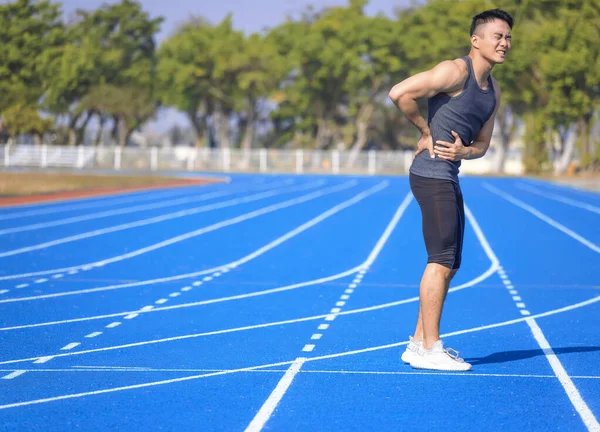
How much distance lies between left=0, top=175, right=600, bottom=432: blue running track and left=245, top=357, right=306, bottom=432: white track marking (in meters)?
0.02

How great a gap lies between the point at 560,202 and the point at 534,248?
53.6 feet

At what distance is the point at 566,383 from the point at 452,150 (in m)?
1.52

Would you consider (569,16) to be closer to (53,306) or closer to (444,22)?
(444,22)

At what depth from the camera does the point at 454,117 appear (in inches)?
254

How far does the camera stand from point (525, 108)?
76.9m

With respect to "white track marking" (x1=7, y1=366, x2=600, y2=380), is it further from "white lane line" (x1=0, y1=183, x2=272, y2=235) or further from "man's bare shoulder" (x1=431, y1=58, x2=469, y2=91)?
"white lane line" (x1=0, y1=183, x2=272, y2=235)

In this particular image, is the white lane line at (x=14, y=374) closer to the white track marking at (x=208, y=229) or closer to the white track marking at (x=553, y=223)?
the white track marking at (x=208, y=229)

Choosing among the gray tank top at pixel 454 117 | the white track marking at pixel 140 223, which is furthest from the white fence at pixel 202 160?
the gray tank top at pixel 454 117

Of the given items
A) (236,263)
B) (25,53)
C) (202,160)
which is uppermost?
(25,53)

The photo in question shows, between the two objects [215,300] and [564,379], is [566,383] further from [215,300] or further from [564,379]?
[215,300]

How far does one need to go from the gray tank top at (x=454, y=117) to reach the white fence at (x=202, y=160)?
66.8 meters

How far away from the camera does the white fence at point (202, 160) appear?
7425 centimetres

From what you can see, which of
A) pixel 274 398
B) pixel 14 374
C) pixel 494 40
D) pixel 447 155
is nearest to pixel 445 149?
pixel 447 155

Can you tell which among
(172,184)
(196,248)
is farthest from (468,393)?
(172,184)
